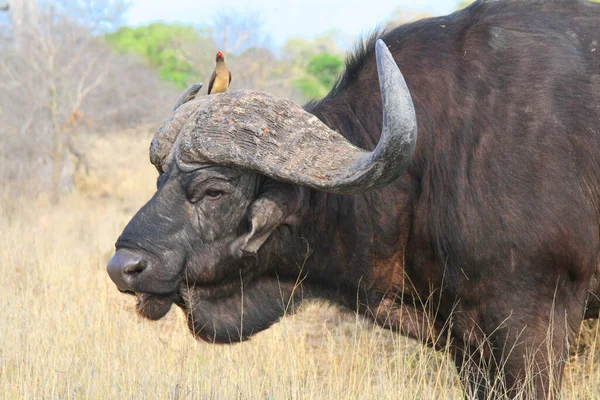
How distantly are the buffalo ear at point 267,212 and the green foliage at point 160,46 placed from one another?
17.0 m

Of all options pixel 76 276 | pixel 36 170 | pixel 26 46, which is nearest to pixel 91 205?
pixel 36 170

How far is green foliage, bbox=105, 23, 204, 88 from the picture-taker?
26.5 metres

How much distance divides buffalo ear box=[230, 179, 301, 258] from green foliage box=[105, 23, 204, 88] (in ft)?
55.8

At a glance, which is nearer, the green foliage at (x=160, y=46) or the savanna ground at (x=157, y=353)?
the savanna ground at (x=157, y=353)

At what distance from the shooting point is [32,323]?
5.32m

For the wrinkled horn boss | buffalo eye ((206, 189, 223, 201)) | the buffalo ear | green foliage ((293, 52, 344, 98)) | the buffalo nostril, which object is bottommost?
green foliage ((293, 52, 344, 98))

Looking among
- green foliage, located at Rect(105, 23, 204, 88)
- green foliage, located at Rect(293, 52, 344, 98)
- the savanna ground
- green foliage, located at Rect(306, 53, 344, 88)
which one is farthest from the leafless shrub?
green foliage, located at Rect(306, 53, 344, 88)

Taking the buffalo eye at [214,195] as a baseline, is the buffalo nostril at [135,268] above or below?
below

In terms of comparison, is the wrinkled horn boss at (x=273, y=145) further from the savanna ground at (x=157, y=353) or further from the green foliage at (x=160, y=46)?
the green foliage at (x=160, y=46)

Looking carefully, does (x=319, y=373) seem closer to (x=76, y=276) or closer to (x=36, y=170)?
(x=76, y=276)

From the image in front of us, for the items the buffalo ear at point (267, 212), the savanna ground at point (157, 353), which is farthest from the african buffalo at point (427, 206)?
the savanna ground at point (157, 353)

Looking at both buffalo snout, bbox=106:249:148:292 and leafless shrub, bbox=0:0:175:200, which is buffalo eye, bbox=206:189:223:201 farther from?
leafless shrub, bbox=0:0:175:200

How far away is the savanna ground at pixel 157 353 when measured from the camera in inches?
164

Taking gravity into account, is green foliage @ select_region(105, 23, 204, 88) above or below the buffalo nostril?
below
